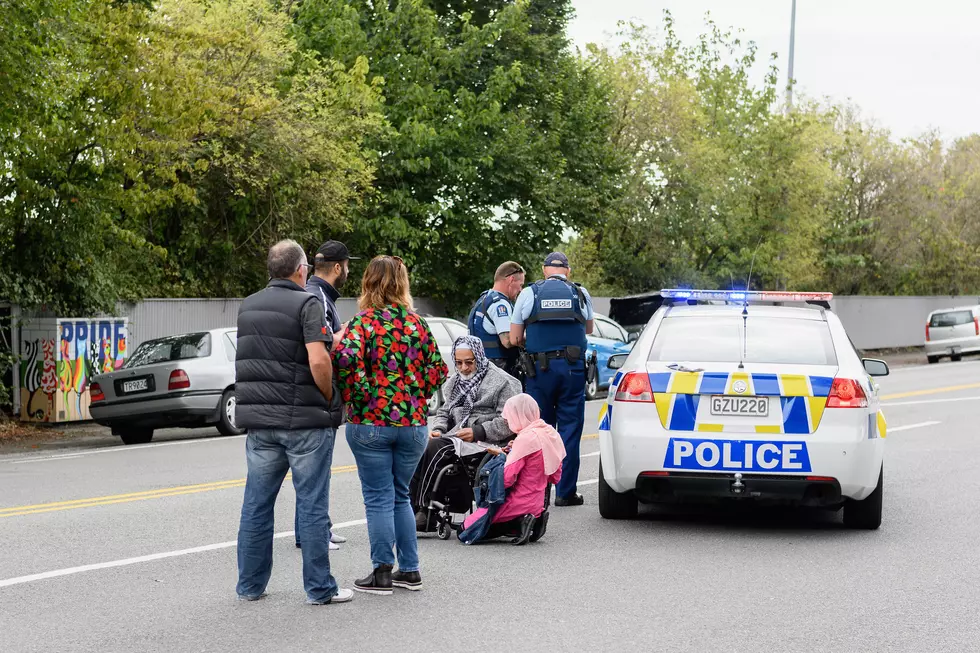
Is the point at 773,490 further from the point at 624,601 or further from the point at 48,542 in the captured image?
the point at 48,542

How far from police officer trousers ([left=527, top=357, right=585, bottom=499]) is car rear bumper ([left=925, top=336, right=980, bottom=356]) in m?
32.6

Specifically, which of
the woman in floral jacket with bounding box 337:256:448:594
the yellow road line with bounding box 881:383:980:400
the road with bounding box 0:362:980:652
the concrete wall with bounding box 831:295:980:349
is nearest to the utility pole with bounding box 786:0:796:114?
the concrete wall with bounding box 831:295:980:349

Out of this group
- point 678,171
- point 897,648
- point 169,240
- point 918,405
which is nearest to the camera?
point 897,648

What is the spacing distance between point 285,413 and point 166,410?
11.4 meters

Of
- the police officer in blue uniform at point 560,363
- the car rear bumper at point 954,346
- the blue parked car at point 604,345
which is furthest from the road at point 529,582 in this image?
the car rear bumper at point 954,346

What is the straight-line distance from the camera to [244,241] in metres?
26.5

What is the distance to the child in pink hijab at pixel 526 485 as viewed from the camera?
847cm

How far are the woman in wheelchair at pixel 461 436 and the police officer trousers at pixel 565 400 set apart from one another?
3.70ft

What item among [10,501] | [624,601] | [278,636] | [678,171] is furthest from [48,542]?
[678,171]

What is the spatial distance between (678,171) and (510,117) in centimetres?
1120

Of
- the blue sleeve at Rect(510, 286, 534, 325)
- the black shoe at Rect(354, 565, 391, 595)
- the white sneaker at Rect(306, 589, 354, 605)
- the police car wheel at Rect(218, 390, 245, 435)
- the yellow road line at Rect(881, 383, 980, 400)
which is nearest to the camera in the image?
the white sneaker at Rect(306, 589, 354, 605)

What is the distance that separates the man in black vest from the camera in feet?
21.0

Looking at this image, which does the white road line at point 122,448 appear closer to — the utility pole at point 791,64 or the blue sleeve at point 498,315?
the blue sleeve at point 498,315

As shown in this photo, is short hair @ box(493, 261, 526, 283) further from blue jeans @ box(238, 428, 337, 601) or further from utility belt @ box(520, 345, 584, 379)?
blue jeans @ box(238, 428, 337, 601)
